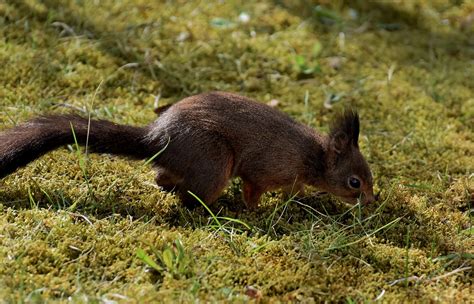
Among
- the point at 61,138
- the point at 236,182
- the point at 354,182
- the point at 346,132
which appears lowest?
the point at 236,182

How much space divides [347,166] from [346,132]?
237 mm

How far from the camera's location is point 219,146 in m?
4.26

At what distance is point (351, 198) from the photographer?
15.3 feet

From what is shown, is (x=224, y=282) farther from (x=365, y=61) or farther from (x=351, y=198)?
(x=365, y=61)

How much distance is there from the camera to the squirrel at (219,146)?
13.5 feet

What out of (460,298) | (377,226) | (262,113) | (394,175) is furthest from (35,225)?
(394,175)

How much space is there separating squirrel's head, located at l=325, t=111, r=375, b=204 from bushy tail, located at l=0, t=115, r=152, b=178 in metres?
1.29

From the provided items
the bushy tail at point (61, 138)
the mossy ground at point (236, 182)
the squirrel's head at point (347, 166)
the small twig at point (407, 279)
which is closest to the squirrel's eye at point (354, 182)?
the squirrel's head at point (347, 166)

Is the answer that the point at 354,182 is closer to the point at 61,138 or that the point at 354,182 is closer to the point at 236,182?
the point at 236,182

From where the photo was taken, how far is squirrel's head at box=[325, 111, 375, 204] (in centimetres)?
460

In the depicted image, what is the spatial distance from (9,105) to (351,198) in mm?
2639

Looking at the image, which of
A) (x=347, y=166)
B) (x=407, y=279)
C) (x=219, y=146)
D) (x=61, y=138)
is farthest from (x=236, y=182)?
(x=407, y=279)

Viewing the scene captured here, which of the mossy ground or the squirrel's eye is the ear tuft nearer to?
the squirrel's eye

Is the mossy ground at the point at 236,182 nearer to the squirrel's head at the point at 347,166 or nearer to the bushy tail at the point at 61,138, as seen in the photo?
the squirrel's head at the point at 347,166
